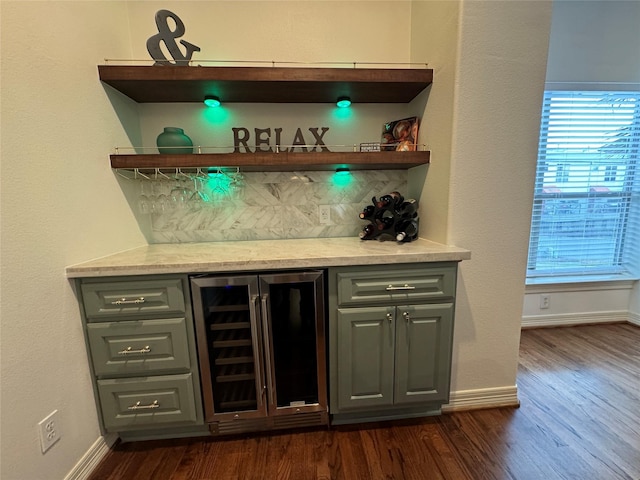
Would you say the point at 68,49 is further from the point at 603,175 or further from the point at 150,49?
the point at 603,175

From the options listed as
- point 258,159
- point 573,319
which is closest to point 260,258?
point 258,159

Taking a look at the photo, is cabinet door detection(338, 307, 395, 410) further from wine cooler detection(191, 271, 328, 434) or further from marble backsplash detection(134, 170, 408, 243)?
marble backsplash detection(134, 170, 408, 243)

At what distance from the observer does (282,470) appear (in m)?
1.26

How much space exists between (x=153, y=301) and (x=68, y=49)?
1.22 meters

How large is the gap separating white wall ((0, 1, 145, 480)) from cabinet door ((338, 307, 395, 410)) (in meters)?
1.23

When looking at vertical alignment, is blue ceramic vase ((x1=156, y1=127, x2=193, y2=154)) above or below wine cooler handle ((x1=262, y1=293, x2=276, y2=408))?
above

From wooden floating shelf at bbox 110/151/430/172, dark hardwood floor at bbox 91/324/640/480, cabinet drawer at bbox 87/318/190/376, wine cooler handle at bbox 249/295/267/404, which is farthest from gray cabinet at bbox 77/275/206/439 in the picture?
wooden floating shelf at bbox 110/151/430/172

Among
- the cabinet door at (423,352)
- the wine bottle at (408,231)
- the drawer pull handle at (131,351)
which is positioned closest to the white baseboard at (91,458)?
the drawer pull handle at (131,351)

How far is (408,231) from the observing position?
1.62 m

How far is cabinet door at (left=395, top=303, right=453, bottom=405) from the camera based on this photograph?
1371 millimetres

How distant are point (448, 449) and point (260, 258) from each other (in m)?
1.36

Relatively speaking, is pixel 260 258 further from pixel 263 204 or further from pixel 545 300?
pixel 545 300

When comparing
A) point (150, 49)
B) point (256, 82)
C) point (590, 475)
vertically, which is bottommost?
point (590, 475)

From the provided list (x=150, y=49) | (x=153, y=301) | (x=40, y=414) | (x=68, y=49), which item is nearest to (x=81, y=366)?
(x=40, y=414)
